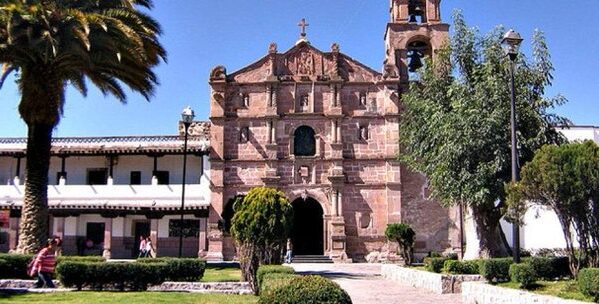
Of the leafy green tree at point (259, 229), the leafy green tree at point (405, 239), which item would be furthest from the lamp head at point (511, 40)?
the leafy green tree at point (405, 239)

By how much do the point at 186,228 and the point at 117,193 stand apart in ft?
14.7

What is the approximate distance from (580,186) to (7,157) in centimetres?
3259

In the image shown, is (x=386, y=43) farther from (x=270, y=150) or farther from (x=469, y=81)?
(x=469, y=81)

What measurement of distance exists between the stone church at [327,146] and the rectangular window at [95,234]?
7.38m

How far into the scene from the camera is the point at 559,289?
14422 millimetres

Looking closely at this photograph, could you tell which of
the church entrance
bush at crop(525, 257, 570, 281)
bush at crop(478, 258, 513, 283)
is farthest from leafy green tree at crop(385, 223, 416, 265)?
bush at crop(525, 257, 570, 281)

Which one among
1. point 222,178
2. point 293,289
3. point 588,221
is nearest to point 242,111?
point 222,178

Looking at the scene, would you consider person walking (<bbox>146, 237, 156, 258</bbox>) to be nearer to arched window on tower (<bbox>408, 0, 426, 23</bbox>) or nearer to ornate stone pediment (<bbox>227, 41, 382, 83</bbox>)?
ornate stone pediment (<bbox>227, 41, 382, 83</bbox>)

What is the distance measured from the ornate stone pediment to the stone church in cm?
6

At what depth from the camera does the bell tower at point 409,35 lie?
34688 millimetres

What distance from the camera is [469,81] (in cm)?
2462

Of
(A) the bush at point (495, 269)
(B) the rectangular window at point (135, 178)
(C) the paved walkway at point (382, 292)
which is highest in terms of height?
(B) the rectangular window at point (135, 178)

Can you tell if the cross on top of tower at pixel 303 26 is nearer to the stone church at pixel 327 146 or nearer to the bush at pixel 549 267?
the stone church at pixel 327 146

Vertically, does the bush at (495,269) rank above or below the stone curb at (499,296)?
above
